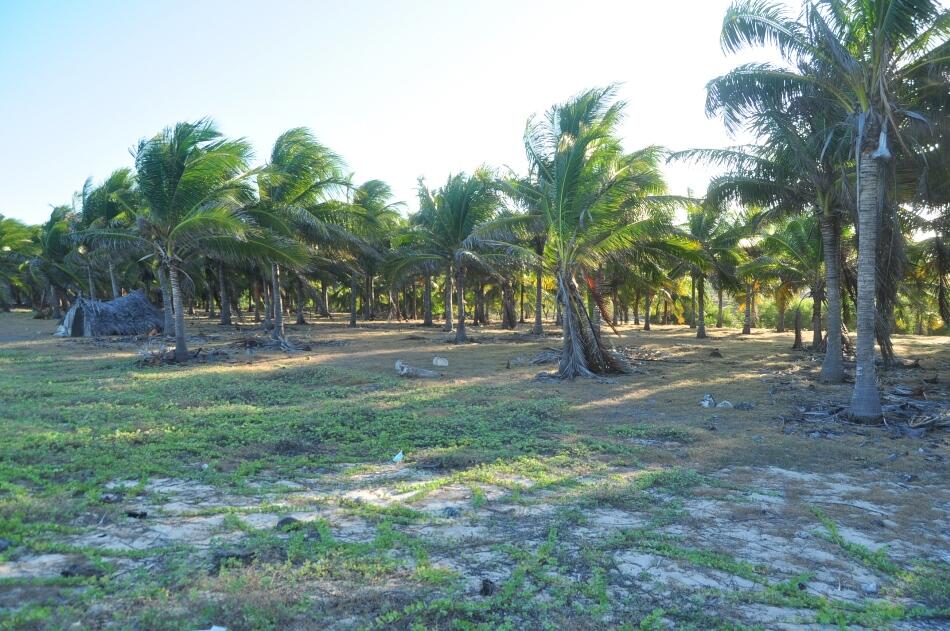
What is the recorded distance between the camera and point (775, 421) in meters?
8.24

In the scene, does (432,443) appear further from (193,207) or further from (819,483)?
(193,207)

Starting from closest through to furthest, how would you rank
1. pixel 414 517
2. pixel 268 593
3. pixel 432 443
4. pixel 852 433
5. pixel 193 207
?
1. pixel 268 593
2. pixel 414 517
3. pixel 432 443
4. pixel 852 433
5. pixel 193 207

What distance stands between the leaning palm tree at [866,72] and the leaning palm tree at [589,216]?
3638 mm

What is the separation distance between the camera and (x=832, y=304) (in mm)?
12266

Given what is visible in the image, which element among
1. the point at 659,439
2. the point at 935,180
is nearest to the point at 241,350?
the point at 659,439

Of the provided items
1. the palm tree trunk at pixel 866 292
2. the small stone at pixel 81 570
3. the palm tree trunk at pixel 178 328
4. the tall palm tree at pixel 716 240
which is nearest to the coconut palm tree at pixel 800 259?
the tall palm tree at pixel 716 240

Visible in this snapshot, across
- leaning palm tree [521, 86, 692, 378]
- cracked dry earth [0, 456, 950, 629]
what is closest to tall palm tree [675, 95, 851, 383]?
leaning palm tree [521, 86, 692, 378]

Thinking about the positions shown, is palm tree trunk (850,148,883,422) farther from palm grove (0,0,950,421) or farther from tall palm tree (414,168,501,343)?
tall palm tree (414,168,501,343)

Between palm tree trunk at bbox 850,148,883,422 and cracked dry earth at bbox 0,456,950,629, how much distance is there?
9.68ft

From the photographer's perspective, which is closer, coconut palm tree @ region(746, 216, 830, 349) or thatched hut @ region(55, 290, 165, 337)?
coconut palm tree @ region(746, 216, 830, 349)

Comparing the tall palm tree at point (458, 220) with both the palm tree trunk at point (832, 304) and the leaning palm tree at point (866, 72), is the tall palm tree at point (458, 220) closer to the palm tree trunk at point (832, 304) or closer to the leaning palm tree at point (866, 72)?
the palm tree trunk at point (832, 304)

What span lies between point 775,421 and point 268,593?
7517mm

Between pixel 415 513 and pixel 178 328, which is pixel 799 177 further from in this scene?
pixel 178 328

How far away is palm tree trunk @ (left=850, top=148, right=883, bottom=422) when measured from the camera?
825cm
